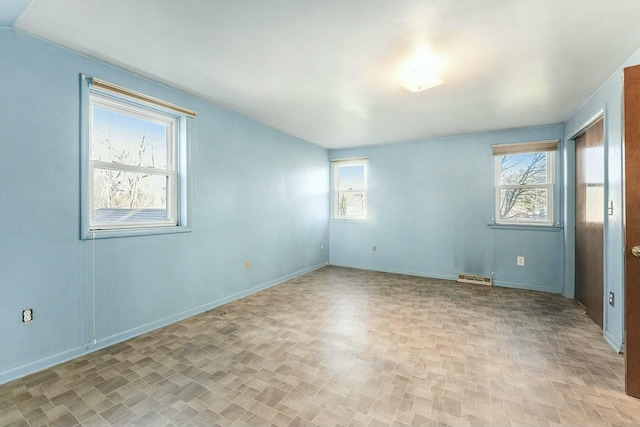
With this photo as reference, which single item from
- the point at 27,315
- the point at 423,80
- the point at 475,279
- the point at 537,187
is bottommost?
the point at 475,279

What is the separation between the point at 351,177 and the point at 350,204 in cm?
58

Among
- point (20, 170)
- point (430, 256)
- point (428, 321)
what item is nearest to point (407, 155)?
point (430, 256)

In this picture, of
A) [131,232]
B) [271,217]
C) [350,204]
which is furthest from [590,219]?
[131,232]

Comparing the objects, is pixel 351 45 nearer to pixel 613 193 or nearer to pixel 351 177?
pixel 613 193

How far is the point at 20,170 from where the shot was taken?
2.05m

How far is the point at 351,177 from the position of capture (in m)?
6.00

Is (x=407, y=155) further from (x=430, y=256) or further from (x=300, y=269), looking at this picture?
(x=300, y=269)

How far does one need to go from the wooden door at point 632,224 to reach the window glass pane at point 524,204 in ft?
9.51

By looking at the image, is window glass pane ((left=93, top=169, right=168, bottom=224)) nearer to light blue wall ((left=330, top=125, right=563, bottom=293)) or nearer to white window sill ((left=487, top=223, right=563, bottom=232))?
light blue wall ((left=330, top=125, right=563, bottom=293))

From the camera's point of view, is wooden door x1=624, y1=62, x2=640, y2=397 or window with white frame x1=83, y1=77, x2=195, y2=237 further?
window with white frame x1=83, y1=77, x2=195, y2=237

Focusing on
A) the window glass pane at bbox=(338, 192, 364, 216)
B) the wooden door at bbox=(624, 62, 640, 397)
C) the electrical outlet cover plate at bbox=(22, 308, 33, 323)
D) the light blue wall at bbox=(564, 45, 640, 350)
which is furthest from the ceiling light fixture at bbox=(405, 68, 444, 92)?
the electrical outlet cover plate at bbox=(22, 308, 33, 323)

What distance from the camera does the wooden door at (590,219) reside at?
295cm

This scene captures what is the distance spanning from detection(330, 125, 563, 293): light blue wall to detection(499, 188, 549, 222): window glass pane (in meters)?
0.21

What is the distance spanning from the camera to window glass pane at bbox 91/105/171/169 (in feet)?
8.50
